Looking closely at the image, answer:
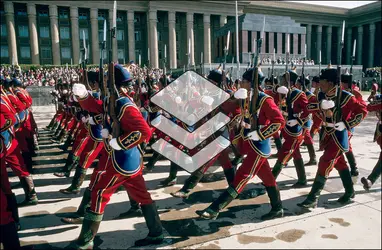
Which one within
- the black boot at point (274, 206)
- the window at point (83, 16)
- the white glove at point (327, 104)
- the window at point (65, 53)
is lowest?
the black boot at point (274, 206)

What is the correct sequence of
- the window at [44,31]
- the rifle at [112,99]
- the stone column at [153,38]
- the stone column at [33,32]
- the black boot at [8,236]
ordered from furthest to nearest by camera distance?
the stone column at [153,38]
the window at [44,31]
the stone column at [33,32]
the rifle at [112,99]
the black boot at [8,236]

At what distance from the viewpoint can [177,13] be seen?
53.8 meters

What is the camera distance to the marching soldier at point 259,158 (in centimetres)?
417

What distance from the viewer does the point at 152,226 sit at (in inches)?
147

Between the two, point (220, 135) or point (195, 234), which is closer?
point (195, 234)

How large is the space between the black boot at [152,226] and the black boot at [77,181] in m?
2.21

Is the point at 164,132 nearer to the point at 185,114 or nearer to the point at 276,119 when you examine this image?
the point at 185,114

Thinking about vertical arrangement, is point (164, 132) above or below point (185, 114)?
below

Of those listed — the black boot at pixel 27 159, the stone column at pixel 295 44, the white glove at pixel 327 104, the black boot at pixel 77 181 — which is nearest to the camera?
the white glove at pixel 327 104

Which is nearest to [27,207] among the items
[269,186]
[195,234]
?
[195,234]

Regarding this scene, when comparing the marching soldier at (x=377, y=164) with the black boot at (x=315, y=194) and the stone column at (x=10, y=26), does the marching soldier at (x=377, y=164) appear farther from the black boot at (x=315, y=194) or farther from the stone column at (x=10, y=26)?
the stone column at (x=10, y=26)

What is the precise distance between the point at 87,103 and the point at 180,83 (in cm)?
444

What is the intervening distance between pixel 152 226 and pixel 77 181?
Result: 2415 millimetres

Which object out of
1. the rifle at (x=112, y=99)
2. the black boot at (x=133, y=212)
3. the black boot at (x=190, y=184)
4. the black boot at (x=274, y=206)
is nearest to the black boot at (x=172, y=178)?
the black boot at (x=190, y=184)
